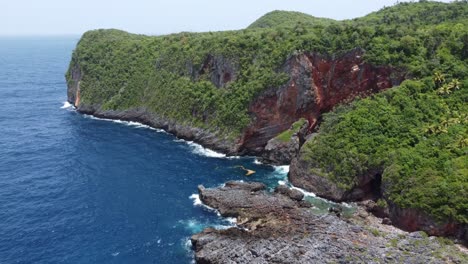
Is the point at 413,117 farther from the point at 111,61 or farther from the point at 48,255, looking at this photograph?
the point at 111,61

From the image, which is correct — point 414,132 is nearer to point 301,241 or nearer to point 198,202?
point 301,241

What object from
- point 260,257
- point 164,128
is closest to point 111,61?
point 164,128

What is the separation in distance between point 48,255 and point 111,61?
320 ft

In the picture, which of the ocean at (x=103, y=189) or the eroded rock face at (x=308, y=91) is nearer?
the ocean at (x=103, y=189)

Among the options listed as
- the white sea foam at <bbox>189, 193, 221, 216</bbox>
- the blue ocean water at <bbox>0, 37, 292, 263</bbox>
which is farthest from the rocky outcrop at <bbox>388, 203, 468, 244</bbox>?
the white sea foam at <bbox>189, 193, 221, 216</bbox>

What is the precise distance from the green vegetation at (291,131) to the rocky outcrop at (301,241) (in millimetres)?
23868

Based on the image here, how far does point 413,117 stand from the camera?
82.1m

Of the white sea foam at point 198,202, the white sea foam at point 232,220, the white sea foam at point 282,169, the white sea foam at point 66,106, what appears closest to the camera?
the white sea foam at point 232,220

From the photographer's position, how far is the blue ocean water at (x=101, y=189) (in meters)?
65.1

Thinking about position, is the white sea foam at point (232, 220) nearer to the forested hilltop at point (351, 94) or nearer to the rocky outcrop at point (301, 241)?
the rocky outcrop at point (301, 241)

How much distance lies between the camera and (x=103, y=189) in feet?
279

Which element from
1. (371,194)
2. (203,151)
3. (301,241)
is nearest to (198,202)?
(301,241)

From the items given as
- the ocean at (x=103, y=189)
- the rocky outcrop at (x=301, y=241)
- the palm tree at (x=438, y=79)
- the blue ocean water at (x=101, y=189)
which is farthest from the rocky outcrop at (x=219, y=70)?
the rocky outcrop at (x=301, y=241)

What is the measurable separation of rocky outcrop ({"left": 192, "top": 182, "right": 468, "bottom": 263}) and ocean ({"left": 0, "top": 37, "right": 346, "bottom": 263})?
12.4 feet
